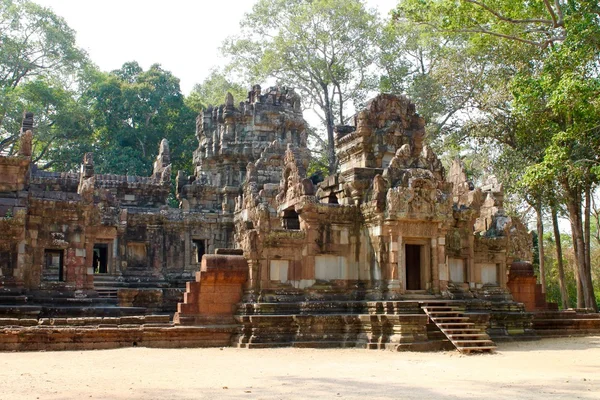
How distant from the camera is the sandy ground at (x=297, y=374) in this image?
8.80 meters

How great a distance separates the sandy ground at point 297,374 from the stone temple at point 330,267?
0.89 m

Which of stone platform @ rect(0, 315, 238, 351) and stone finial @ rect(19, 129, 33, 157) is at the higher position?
stone finial @ rect(19, 129, 33, 157)

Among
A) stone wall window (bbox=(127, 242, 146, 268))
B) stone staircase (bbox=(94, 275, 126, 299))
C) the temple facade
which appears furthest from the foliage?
the temple facade

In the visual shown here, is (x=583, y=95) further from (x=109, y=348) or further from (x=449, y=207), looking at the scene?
(x=109, y=348)

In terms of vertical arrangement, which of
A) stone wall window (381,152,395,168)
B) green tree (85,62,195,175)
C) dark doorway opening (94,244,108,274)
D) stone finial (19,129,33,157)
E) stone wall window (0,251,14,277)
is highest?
green tree (85,62,195,175)

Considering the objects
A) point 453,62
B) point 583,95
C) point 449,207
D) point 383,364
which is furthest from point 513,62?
Result: point 383,364

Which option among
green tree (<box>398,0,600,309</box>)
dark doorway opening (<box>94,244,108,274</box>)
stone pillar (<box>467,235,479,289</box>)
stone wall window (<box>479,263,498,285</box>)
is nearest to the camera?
→ green tree (<box>398,0,600,309</box>)

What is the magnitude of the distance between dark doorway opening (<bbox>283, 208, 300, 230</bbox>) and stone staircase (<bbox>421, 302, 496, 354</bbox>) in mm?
4498

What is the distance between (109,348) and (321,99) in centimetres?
2824

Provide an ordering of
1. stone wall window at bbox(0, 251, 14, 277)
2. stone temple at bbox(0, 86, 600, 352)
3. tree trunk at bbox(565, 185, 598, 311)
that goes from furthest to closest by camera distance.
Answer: tree trunk at bbox(565, 185, 598, 311) < stone wall window at bbox(0, 251, 14, 277) < stone temple at bbox(0, 86, 600, 352)

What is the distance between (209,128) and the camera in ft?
125

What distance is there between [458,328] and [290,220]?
220 inches

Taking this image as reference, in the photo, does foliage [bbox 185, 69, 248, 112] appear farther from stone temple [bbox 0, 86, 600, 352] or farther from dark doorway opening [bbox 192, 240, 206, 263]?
stone temple [bbox 0, 86, 600, 352]

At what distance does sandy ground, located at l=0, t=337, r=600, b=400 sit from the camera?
28.9 feet
